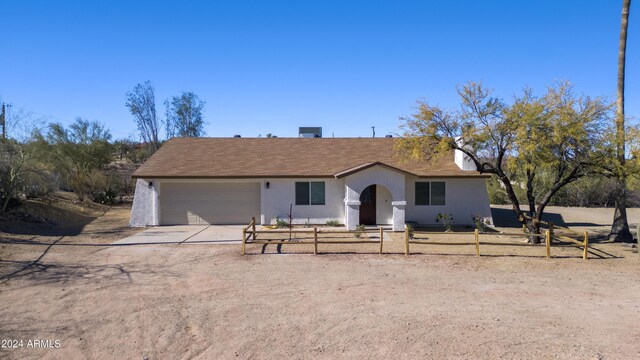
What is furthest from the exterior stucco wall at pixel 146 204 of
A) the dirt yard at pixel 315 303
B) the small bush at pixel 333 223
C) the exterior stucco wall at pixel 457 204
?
the exterior stucco wall at pixel 457 204

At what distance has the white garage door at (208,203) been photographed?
62.4 feet

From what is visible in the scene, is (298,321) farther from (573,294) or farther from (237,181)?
(237,181)

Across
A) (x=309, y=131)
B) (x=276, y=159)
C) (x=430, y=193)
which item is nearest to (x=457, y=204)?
(x=430, y=193)

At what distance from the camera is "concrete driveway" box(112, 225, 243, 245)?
47.6ft

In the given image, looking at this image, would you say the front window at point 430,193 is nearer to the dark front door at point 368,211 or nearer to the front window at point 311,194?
the dark front door at point 368,211

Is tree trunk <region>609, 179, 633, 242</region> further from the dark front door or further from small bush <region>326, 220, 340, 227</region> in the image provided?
small bush <region>326, 220, 340, 227</region>

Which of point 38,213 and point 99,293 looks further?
point 38,213

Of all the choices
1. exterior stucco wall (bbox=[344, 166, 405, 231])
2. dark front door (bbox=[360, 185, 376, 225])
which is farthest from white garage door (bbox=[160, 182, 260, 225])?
dark front door (bbox=[360, 185, 376, 225])

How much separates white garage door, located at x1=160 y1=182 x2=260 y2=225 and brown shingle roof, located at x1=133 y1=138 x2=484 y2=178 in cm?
89

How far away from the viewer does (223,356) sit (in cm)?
580

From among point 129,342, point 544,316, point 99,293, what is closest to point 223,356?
point 129,342

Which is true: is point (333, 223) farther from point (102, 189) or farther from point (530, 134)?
point (102, 189)

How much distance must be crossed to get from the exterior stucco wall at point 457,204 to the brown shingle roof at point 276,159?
547 mm

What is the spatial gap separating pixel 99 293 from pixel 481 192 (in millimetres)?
16424
